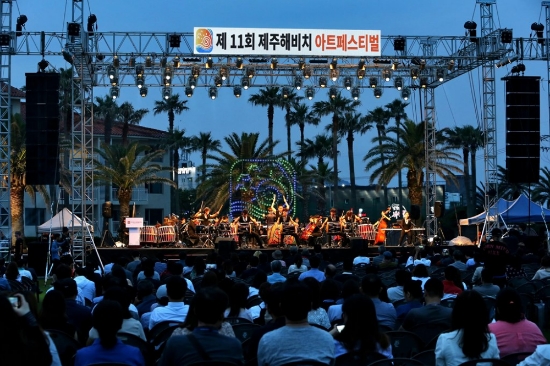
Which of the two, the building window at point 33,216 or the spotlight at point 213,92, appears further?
the building window at point 33,216

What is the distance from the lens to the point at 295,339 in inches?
229

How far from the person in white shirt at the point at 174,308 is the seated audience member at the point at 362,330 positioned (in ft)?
7.75

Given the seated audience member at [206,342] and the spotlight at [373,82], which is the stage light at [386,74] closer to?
the spotlight at [373,82]

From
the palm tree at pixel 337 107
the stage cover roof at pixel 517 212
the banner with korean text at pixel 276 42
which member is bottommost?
the stage cover roof at pixel 517 212

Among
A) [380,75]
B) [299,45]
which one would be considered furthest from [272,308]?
[380,75]

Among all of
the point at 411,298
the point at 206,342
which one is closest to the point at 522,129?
the point at 411,298

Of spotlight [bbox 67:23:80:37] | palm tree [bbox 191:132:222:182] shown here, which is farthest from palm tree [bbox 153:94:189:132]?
spotlight [bbox 67:23:80:37]

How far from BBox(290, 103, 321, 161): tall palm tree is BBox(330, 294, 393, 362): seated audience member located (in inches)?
2603

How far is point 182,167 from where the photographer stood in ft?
274

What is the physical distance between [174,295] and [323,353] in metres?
2.78

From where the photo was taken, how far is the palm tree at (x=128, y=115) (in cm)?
6475

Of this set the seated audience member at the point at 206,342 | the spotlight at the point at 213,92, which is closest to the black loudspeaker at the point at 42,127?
the spotlight at the point at 213,92

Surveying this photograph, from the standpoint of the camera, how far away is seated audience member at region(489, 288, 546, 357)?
7.06 meters

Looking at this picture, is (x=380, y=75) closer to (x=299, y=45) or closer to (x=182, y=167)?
(x=299, y=45)
